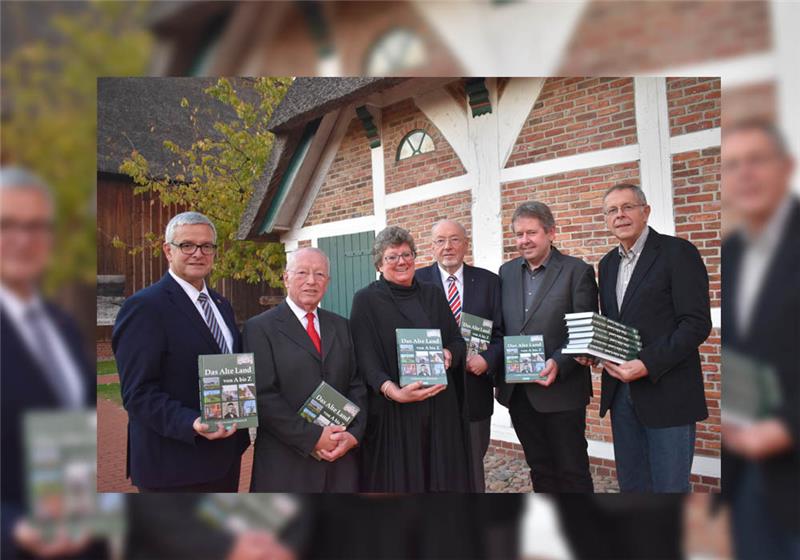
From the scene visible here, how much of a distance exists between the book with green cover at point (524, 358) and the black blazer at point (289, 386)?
84cm

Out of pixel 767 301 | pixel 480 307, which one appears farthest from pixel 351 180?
pixel 767 301

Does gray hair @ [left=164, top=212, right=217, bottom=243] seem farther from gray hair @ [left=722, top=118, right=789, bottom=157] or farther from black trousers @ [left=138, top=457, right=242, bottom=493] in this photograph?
gray hair @ [left=722, top=118, right=789, bottom=157]

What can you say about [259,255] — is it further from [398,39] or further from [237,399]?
[398,39]

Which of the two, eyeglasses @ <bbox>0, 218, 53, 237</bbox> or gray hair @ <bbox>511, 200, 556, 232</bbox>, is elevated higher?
gray hair @ <bbox>511, 200, 556, 232</bbox>

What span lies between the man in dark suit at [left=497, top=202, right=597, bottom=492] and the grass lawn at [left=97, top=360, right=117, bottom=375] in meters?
2.19

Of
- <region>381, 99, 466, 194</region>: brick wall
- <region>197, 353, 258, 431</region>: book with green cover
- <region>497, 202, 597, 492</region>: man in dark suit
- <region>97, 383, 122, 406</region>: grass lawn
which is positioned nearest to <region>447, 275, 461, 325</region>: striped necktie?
<region>497, 202, 597, 492</region>: man in dark suit

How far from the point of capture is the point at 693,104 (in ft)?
11.7

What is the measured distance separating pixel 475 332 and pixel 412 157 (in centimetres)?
114

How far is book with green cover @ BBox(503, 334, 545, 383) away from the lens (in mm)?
3477

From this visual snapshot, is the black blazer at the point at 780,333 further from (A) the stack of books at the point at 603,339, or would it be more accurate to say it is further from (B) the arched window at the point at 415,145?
(B) the arched window at the point at 415,145

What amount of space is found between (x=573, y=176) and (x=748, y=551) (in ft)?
7.53

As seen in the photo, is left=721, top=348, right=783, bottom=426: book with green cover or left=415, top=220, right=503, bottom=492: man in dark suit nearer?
left=721, top=348, right=783, bottom=426: book with green cover

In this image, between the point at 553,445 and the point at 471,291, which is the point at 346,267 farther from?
the point at 553,445

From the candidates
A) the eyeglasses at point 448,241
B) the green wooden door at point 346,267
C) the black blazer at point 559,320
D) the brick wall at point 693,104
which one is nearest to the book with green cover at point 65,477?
the green wooden door at point 346,267
